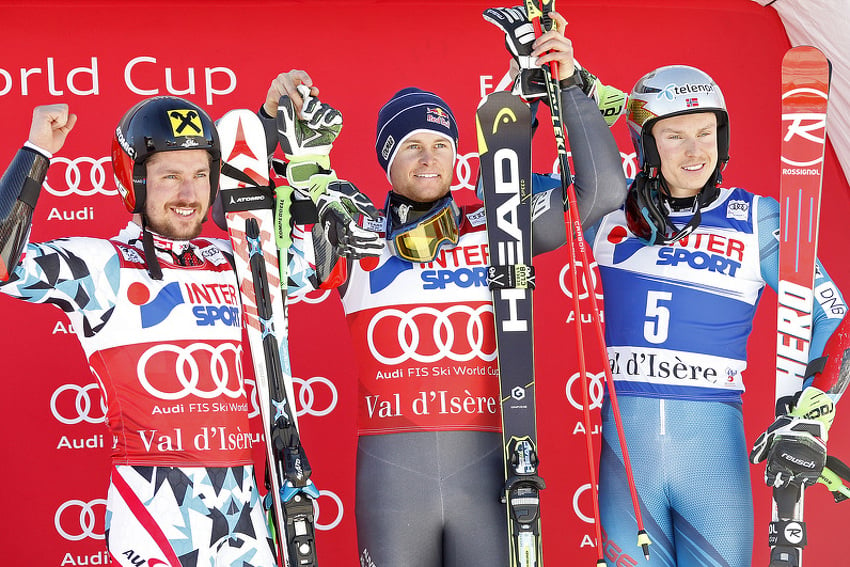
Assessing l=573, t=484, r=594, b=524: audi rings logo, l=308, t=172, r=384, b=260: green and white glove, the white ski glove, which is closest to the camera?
l=308, t=172, r=384, b=260: green and white glove

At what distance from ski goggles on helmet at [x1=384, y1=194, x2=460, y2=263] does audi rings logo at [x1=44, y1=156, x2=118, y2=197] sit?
145 centimetres

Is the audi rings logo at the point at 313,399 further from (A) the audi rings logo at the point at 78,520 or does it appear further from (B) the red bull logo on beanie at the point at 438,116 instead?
(B) the red bull logo on beanie at the point at 438,116

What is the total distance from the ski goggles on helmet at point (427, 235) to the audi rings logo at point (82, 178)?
1.45 metres

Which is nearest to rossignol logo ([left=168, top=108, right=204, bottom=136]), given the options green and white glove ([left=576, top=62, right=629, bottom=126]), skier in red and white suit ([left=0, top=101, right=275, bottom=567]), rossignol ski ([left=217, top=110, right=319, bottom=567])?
skier in red and white suit ([left=0, top=101, right=275, bottom=567])

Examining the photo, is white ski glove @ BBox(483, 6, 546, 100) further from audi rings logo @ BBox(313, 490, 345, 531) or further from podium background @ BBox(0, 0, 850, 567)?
audi rings logo @ BBox(313, 490, 345, 531)

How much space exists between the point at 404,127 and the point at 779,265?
1164 mm

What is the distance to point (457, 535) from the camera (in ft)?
9.45

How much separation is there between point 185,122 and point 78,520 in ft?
5.99

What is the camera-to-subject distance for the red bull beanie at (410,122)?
3098mm

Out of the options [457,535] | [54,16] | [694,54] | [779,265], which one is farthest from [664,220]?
[54,16]

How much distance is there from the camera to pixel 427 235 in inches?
119

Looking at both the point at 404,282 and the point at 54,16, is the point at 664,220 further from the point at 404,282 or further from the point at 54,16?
the point at 54,16

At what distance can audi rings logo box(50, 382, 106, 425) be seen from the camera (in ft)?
12.8

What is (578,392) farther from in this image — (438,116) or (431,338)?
(438,116)
